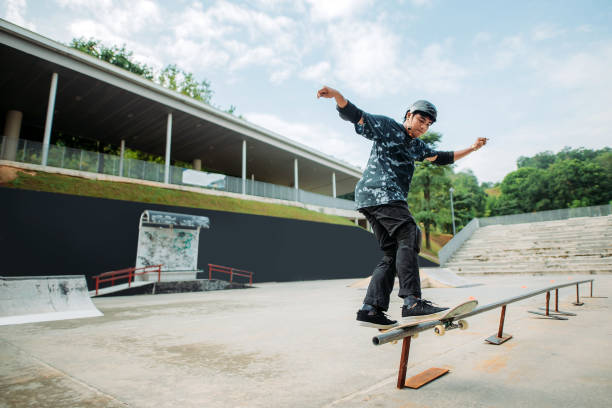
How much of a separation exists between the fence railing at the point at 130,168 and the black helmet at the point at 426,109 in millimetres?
14188

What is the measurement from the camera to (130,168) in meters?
14.8

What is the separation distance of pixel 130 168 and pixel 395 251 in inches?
599

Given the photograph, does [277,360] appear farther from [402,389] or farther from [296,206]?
[296,206]

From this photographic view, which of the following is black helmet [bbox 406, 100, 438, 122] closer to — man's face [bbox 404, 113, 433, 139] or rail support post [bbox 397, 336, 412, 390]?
man's face [bbox 404, 113, 433, 139]

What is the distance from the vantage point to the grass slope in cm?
1097

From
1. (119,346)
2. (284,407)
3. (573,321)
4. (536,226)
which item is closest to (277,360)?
(284,407)

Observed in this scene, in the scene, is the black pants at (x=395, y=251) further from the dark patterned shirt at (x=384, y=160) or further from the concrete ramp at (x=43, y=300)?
the concrete ramp at (x=43, y=300)

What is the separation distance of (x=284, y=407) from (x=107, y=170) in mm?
15117

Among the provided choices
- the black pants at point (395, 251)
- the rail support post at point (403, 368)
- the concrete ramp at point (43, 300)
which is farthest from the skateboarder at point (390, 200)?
the concrete ramp at point (43, 300)

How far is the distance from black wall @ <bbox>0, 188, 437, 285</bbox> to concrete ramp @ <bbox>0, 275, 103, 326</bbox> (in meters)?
4.90

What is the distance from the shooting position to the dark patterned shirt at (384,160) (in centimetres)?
240

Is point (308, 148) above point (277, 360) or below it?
above

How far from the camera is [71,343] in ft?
11.6

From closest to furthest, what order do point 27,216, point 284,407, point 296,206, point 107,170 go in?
point 284,407 < point 27,216 < point 107,170 < point 296,206
